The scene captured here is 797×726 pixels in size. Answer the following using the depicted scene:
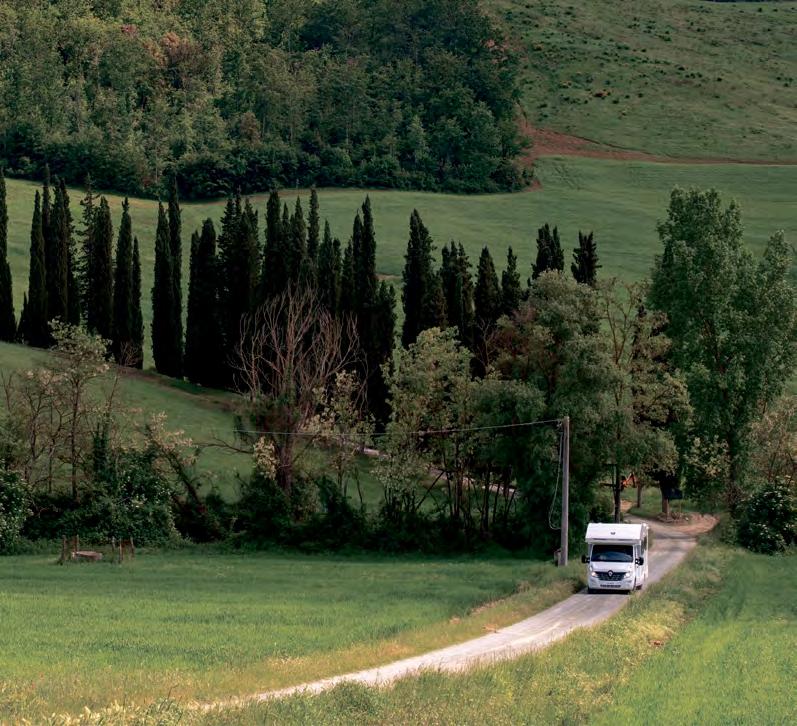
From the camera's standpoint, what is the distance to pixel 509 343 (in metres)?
69.8

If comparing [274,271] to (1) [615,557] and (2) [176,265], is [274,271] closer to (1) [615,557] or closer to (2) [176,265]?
(2) [176,265]

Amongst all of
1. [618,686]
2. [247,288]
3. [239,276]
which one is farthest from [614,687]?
[239,276]

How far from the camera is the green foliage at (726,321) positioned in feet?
256

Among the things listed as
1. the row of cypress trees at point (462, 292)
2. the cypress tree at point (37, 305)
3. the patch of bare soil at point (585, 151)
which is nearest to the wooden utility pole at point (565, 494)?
the row of cypress trees at point (462, 292)

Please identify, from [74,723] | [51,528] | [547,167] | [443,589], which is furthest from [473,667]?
[547,167]

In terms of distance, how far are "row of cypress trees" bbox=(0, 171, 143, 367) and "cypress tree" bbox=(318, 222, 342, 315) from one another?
13.0 meters

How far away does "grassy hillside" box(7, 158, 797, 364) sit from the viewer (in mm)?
141250

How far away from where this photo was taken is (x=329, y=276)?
94.8 m

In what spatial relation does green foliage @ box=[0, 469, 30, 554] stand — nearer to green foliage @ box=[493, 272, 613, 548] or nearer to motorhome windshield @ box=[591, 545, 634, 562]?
green foliage @ box=[493, 272, 613, 548]

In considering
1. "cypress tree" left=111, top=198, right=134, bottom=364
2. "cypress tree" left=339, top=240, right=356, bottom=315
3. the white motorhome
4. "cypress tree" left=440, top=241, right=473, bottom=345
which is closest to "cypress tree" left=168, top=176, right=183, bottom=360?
"cypress tree" left=111, top=198, right=134, bottom=364

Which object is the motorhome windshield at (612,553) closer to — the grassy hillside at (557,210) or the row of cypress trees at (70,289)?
the row of cypress trees at (70,289)

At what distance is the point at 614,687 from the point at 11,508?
37238mm

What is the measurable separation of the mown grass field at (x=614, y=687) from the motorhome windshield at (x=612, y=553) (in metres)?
7.86

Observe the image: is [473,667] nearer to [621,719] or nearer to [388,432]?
[621,719]
